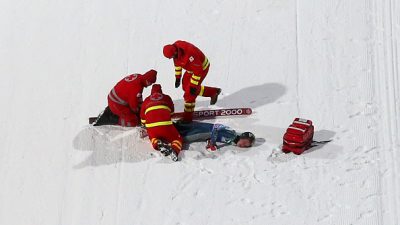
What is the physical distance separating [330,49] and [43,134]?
443cm

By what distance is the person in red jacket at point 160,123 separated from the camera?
843 cm

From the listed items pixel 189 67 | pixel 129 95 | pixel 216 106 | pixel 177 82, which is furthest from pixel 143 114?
pixel 216 106

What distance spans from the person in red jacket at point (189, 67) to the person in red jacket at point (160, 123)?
36 centimetres

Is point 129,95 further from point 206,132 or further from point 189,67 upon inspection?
point 206,132

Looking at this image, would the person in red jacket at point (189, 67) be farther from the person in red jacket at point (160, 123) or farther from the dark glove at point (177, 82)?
the person in red jacket at point (160, 123)

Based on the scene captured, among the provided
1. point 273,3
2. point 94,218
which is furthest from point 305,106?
point 94,218

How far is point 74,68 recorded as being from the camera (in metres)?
10.3

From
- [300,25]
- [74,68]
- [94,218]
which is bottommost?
[94,218]

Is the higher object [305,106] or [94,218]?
[305,106]

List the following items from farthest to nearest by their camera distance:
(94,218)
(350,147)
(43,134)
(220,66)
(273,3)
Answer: (273,3) < (220,66) < (43,134) < (350,147) < (94,218)

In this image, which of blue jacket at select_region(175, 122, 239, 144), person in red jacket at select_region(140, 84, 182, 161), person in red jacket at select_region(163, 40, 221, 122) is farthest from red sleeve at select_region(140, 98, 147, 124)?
person in red jacket at select_region(163, 40, 221, 122)

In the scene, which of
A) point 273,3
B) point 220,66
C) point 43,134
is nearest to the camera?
point 43,134

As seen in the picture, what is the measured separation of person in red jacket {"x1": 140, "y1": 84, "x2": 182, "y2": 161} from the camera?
8430mm

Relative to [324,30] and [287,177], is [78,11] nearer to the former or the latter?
[324,30]
